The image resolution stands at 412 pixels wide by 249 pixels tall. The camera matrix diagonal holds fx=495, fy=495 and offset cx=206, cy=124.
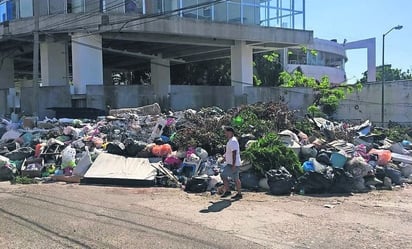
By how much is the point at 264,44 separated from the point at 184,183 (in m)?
20.4

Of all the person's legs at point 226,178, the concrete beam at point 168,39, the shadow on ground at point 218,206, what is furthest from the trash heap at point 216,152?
the concrete beam at point 168,39

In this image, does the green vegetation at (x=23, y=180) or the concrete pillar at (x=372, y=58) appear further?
the concrete pillar at (x=372, y=58)

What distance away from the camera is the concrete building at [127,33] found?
2498 centimetres

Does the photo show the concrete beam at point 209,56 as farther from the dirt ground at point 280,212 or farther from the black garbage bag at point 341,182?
the dirt ground at point 280,212

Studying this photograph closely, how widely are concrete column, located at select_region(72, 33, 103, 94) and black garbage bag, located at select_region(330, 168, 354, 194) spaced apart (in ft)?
54.7

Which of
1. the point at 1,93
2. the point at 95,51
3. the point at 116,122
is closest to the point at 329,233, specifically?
the point at 116,122

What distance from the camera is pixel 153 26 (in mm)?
25922

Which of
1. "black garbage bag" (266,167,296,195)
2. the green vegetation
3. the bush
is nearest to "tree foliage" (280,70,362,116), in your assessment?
the bush

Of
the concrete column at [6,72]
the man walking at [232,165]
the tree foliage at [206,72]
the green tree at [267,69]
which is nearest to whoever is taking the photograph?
the man walking at [232,165]

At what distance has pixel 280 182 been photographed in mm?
11109

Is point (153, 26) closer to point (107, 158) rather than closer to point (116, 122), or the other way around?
point (116, 122)

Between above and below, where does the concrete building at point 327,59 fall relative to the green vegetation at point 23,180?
above

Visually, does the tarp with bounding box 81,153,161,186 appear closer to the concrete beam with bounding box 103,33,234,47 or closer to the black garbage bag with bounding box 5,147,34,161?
the black garbage bag with bounding box 5,147,34,161

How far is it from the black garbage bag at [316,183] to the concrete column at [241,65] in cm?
1909
